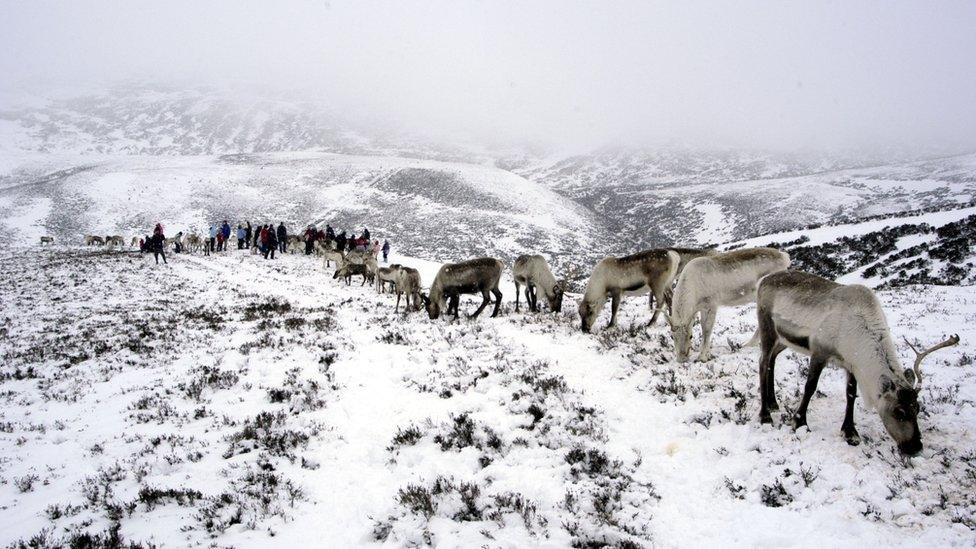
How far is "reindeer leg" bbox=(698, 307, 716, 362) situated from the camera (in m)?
9.20

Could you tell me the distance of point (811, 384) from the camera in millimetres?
6000

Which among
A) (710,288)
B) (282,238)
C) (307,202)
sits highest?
(307,202)

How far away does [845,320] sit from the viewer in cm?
571

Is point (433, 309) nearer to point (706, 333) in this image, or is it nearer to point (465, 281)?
point (465, 281)

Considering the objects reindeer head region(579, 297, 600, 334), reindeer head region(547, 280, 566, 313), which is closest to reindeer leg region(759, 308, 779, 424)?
reindeer head region(579, 297, 600, 334)

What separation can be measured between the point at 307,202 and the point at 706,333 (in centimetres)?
5905

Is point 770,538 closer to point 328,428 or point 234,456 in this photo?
point 328,428

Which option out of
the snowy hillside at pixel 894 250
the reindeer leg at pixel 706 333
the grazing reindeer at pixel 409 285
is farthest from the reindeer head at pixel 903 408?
the snowy hillside at pixel 894 250

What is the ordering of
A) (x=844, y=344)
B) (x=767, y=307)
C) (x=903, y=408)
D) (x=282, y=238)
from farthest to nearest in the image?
(x=282, y=238) < (x=767, y=307) < (x=844, y=344) < (x=903, y=408)

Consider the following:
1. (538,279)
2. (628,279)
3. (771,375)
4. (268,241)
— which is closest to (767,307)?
(771,375)

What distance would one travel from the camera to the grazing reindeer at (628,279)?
1202 cm

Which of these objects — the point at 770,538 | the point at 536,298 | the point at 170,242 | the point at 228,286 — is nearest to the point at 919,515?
the point at 770,538

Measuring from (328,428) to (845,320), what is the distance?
23.9 ft

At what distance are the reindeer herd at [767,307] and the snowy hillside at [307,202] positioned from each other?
25.6 meters
